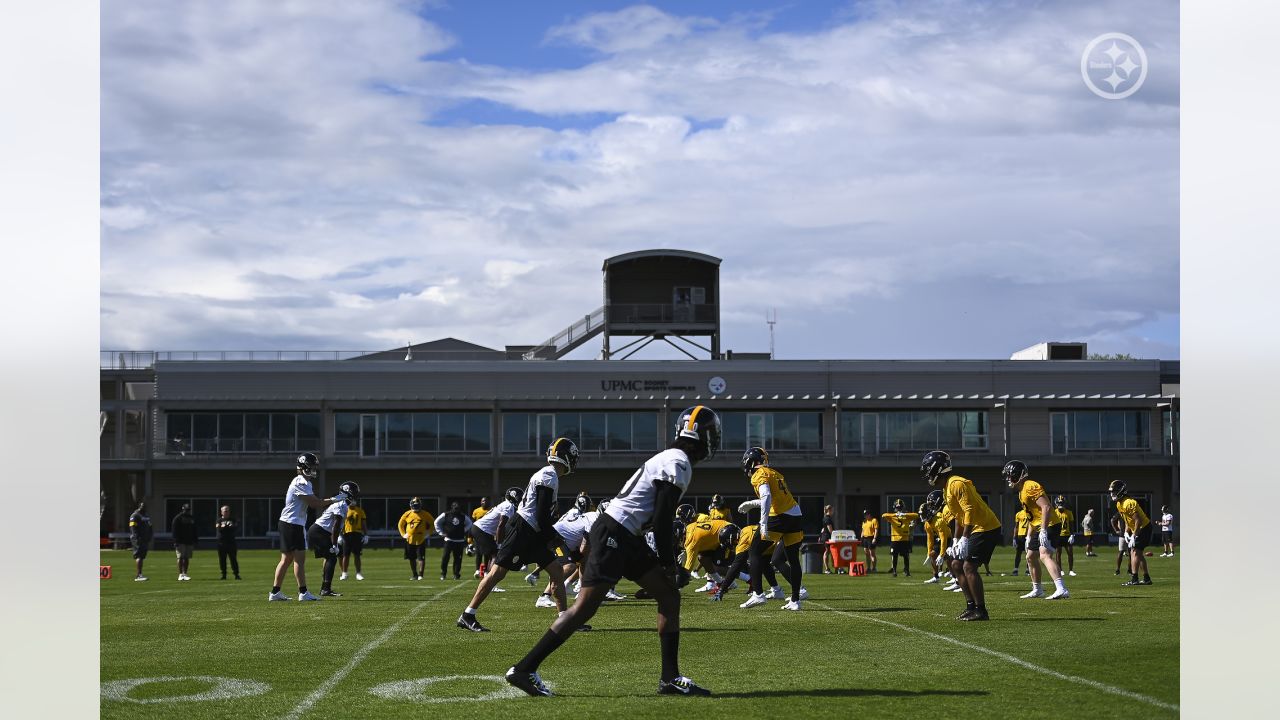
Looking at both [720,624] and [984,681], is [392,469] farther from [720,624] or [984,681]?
[984,681]

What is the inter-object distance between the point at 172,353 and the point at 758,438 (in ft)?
97.4

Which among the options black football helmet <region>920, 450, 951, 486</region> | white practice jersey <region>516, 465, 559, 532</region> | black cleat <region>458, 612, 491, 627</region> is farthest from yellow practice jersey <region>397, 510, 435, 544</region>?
black football helmet <region>920, 450, 951, 486</region>

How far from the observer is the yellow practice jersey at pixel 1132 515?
25.7 m

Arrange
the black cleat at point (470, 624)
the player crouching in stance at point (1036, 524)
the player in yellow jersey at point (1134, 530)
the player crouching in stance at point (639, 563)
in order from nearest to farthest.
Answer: the player crouching in stance at point (639, 563), the black cleat at point (470, 624), the player crouching in stance at point (1036, 524), the player in yellow jersey at point (1134, 530)

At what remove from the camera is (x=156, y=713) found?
9.27 meters

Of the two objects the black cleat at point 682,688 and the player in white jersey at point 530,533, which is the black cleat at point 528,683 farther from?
the player in white jersey at point 530,533

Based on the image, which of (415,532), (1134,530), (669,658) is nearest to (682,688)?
(669,658)

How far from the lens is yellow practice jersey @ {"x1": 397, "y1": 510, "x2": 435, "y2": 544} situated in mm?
30812

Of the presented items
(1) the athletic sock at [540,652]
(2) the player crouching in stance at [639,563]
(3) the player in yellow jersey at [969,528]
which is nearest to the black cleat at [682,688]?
(2) the player crouching in stance at [639,563]

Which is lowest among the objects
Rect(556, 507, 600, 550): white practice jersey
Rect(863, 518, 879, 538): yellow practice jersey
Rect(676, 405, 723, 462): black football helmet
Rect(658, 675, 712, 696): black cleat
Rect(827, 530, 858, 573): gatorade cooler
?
Rect(827, 530, 858, 573): gatorade cooler

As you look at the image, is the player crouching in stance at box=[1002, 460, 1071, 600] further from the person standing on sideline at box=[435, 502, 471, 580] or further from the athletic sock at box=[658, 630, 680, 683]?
A: the person standing on sideline at box=[435, 502, 471, 580]

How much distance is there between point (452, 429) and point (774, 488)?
166 feet

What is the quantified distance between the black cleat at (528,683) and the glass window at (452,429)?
58.1 m
